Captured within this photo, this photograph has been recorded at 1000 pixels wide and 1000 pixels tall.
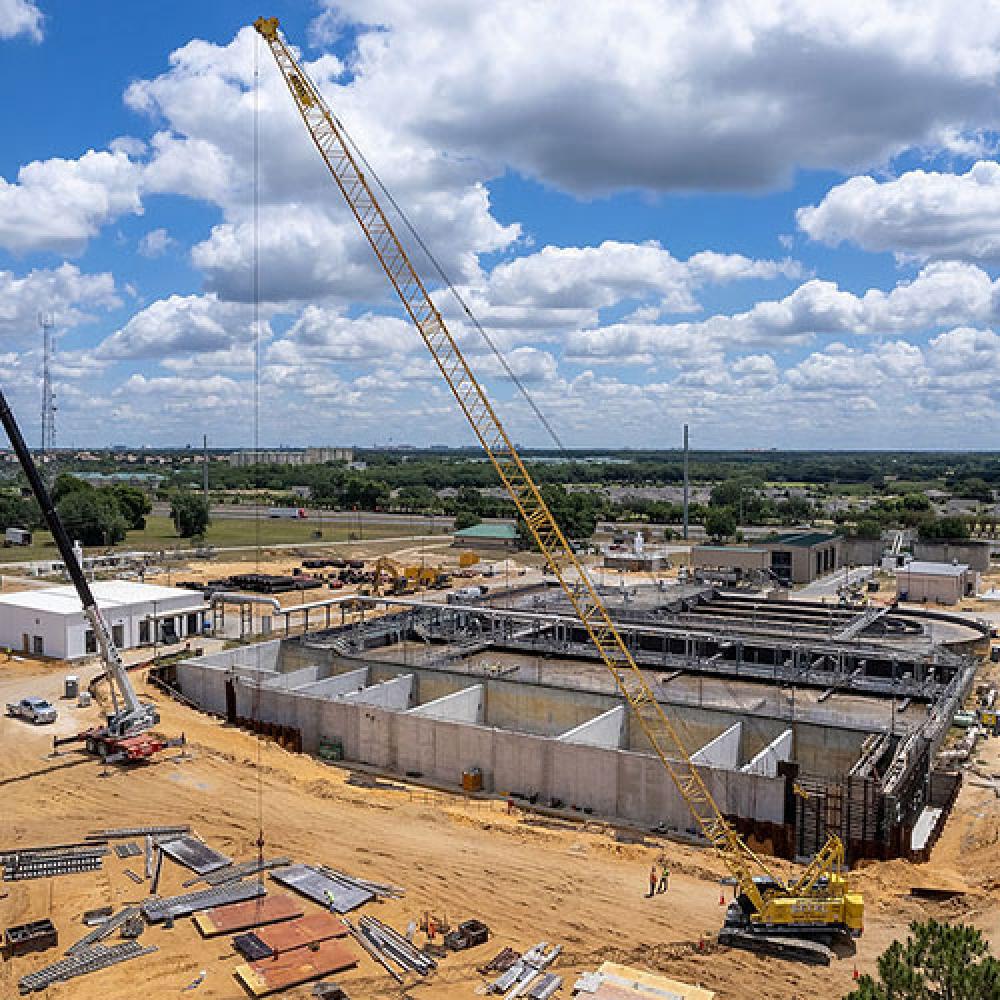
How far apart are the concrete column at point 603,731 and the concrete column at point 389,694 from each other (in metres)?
8.81

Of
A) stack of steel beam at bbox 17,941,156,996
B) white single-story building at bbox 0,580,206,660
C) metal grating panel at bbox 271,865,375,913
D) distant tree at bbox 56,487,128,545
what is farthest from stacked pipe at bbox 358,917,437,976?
distant tree at bbox 56,487,128,545

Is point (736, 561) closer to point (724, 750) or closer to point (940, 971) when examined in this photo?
point (724, 750)

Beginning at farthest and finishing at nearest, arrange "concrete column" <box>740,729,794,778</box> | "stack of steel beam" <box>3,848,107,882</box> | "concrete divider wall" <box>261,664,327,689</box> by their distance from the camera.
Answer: "concrete divider wall" <box>261,664,327,689</box>
"concrete column" <box>740,729,794,778</box>
"stack of steel beam" <box>3,848,107,882</box>

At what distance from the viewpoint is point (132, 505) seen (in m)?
116

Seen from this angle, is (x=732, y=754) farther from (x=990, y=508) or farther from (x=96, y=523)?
(x=990, y=508)

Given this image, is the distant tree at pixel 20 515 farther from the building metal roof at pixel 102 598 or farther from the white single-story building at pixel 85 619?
the white single-story building at pixel 85 619

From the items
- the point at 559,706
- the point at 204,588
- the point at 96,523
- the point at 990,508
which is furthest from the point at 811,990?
the point at 990,508

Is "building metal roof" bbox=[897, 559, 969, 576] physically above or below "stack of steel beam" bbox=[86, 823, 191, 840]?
above

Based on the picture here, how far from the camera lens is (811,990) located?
19.8 meters

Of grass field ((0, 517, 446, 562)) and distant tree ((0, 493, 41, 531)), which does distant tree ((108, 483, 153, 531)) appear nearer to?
grass field ((0, 517, 446, 562))

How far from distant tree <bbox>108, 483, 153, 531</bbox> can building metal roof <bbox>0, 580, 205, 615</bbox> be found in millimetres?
60085

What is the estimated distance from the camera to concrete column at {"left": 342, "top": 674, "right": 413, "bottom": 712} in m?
40.1

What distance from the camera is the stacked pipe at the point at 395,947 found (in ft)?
66.4

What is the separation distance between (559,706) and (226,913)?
64.9ft
